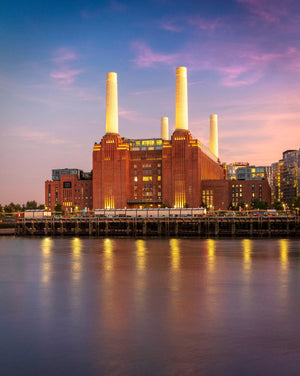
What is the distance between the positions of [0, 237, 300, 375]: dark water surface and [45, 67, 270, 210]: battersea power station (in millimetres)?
121084

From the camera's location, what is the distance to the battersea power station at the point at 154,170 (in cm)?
17262

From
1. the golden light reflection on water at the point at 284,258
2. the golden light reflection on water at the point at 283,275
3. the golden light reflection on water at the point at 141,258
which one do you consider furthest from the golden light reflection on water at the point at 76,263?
the golden light reflection on water at the point at 284,258

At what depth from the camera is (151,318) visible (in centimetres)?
2719

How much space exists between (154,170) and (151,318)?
517 ft

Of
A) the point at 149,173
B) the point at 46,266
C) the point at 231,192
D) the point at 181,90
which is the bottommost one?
the point at 46,266

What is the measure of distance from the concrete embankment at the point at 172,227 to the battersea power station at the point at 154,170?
5183cm

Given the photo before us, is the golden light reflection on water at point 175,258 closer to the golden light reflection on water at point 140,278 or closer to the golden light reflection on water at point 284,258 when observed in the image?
the golden light reflection on water at point 140,278

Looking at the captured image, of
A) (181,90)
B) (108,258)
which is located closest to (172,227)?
(108,258)

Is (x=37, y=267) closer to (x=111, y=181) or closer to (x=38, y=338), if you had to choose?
(x=38, y=338)

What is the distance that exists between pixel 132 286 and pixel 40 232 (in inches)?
3343

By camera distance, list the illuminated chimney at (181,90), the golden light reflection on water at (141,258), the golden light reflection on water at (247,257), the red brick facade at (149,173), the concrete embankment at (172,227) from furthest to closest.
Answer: the red brick facade at (149,173) → the illuminated chimney at (181,90) → the concrete embankment at (172,227) → the golden light reflection on water at (141,258) → the golden light reflection on water at (247,257)

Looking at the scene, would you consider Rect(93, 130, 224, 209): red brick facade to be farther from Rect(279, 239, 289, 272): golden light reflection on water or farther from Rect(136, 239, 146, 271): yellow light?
Rect(136, 239, 146, 271): yellow light

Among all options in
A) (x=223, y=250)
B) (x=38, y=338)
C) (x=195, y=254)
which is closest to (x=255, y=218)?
(x=223, y=250)

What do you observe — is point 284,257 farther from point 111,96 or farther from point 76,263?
point 111,96
